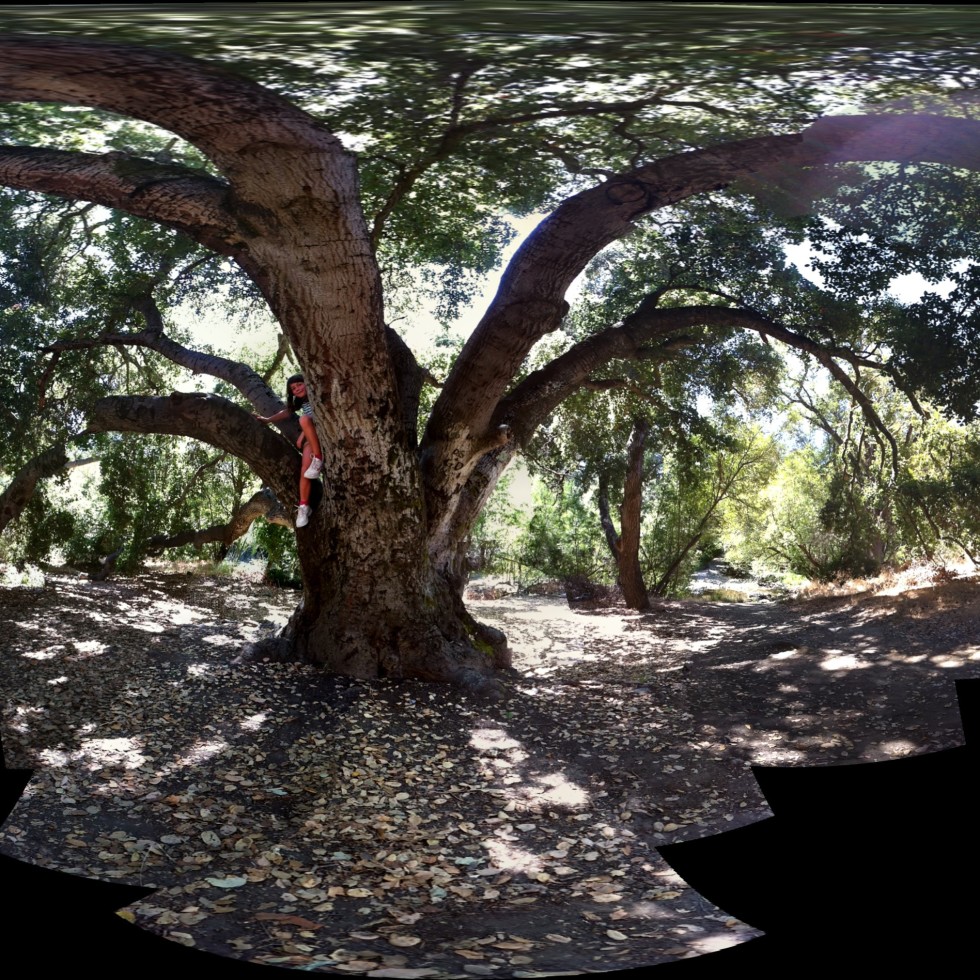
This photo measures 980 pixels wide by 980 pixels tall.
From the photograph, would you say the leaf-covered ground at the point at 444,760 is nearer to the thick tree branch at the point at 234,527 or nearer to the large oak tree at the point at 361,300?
the thick tree branch at the point at 234,527

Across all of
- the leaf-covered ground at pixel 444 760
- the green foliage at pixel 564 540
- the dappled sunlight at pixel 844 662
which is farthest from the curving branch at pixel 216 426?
the dappled sunlight at pixel 844 662

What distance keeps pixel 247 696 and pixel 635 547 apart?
1.22 m

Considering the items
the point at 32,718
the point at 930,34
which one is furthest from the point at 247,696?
the point at 930,34

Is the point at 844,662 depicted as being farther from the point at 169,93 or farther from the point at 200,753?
the point at 169,93

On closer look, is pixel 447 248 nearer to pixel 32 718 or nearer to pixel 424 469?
pixel 424 469

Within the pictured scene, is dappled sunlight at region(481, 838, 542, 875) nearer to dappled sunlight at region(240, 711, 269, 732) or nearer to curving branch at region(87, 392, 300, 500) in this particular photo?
dappled sunlight at region(240, 711, 269, 732)

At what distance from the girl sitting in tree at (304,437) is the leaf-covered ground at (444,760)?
0.49 meters

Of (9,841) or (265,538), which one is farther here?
(265,538)

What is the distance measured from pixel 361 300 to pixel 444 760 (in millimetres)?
1485

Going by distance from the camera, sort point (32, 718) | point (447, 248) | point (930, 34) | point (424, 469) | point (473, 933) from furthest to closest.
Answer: point (424, 469), point (447, 248), point (32, 718), point (930, 34), point (473, 933)

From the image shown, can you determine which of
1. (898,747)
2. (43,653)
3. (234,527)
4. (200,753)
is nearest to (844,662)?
(898,747)

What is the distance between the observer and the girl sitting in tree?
10.1ft

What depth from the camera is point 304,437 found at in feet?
10.5

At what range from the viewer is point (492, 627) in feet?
9.28
